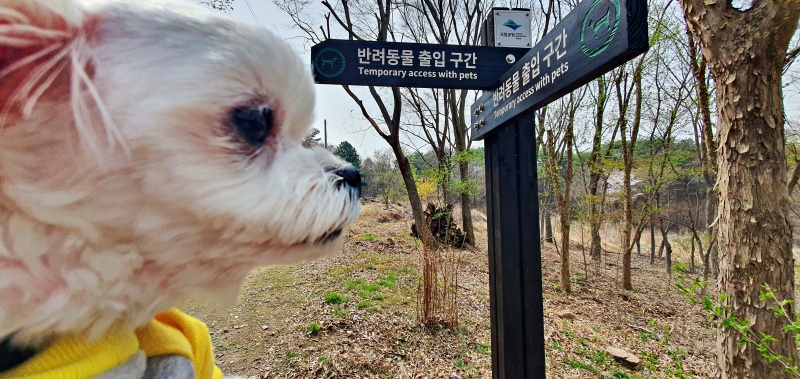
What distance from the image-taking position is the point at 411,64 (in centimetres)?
202

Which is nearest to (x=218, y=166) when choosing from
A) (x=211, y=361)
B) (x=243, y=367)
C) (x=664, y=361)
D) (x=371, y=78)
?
(x=211, y=361)

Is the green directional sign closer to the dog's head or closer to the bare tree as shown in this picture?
the dog's head

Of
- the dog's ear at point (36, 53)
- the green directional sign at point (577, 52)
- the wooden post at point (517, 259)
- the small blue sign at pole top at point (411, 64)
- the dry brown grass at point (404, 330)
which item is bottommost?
the dry brown grass at point (404, 330)

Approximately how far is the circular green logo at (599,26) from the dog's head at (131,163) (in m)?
0.97

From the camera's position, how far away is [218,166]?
0.55 m

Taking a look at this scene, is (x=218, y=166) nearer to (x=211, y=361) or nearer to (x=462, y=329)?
(x=211, y=361)

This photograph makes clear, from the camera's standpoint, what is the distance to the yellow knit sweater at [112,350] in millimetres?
503

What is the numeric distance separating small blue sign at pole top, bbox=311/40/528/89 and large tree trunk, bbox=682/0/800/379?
3.85 ft

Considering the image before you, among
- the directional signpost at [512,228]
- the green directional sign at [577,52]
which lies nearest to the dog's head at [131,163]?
the green directional sign at [577,52]

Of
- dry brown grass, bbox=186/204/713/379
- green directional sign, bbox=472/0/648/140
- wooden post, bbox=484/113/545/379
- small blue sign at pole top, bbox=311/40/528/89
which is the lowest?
dry brown grass, bbox=186/204/713/379

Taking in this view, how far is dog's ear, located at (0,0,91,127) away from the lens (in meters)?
0.44

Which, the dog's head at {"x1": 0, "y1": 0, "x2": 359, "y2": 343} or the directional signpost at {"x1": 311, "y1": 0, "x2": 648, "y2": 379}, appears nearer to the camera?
the dog's head at {"x1": 0, "y1": 0, "x2": 359, "y2": 343}

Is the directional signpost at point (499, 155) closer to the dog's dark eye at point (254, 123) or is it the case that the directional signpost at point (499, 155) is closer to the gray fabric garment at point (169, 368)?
the dog's dark eye at point (254, 123)

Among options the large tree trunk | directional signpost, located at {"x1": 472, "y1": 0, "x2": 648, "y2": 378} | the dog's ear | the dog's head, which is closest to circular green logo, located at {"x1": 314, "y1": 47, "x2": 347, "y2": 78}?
directional signpost, located at {"x1": 472, "y1": 0, "x2": 648, "y2": 378}
